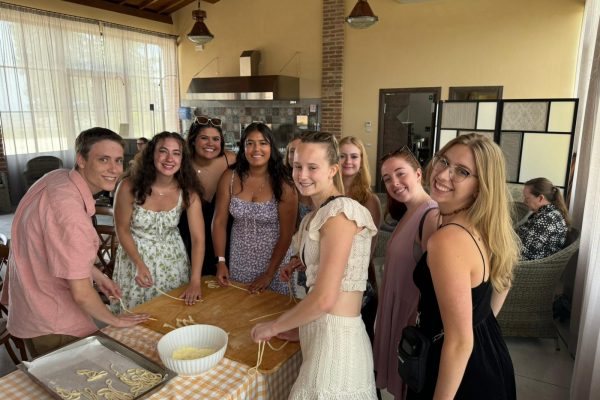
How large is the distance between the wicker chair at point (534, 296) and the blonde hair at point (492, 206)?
76.3 inches

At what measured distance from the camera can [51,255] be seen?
4.90ft

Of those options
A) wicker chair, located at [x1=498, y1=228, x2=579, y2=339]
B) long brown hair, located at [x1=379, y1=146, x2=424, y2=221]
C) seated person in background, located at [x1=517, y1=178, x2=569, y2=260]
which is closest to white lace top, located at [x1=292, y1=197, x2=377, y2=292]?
long brown hair, located at [x1=379, y1=146, x2=424, y2=221]

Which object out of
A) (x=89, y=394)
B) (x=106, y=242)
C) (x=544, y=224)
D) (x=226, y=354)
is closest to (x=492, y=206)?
(x=226, y=354)

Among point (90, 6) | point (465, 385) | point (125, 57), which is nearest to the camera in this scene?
point (465, 385)

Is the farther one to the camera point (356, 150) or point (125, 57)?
point (125, 57)

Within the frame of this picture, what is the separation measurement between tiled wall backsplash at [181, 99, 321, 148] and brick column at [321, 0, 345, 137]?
253 millimetres

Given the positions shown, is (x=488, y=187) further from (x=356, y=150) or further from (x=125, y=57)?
(x=125, y=57)

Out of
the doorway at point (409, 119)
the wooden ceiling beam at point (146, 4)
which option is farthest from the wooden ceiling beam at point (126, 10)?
the doorway at point (409, 119)

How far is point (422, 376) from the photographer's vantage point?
141cm

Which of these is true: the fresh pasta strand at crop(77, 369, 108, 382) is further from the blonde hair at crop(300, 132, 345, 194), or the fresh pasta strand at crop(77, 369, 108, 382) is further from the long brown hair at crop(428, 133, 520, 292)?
the long brown hair at crop(428, 133, 520, 292)

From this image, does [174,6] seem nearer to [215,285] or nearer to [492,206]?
[215,285]

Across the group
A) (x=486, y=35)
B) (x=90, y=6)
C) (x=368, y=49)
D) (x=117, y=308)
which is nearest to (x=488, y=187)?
(x=117, y=308)

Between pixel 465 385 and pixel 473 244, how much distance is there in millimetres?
512

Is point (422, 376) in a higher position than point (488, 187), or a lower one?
lower
